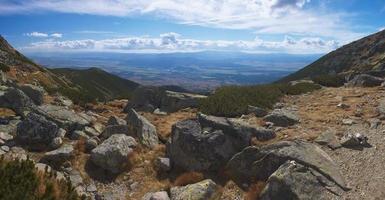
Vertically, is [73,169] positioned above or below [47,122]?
below

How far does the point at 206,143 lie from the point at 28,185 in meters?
9.12

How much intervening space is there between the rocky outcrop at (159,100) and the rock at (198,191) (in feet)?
53.5

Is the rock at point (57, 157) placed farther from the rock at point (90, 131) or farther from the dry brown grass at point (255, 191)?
the dry brown grass at point (255, 191)

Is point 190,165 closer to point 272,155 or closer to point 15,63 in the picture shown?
point 272,155

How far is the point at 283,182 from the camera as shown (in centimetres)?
1592

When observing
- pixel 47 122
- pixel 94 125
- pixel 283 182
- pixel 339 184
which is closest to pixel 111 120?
pixel 94 125

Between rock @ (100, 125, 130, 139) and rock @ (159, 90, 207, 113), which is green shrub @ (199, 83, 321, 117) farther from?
rock @ (100, 125, 130, 139)

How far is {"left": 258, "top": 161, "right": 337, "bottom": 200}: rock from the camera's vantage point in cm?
1567

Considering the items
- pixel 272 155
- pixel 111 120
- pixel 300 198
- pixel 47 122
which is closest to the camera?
pixel 300 198

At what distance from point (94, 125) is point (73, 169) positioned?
608 centimetres

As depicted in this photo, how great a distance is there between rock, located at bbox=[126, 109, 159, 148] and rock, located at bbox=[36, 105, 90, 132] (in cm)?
291

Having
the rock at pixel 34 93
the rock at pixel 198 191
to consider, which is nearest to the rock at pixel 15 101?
the rock at pixel 34 93

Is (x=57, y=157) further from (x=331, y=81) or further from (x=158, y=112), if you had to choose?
(x=331, y=81)

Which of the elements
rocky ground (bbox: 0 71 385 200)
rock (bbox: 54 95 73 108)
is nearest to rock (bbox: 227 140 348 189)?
rocky ground (bbox: 0 71 385 200)
